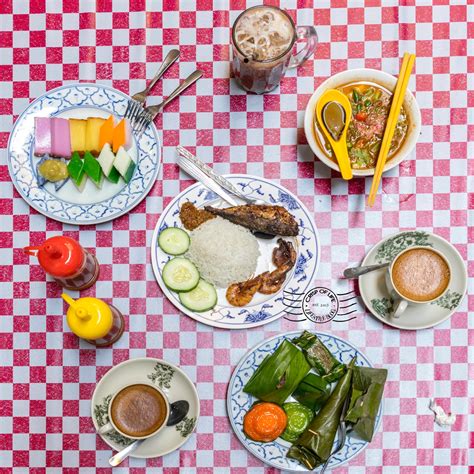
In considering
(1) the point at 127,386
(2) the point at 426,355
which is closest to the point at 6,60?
(1) the point at 127,386

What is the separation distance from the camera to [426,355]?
242cm

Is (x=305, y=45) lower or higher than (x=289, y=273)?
higher

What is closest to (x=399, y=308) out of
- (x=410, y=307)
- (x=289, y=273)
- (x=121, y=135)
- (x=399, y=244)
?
(x=410, y=307)

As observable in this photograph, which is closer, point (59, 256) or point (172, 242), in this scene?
point (59, 256)

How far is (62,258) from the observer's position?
221cm

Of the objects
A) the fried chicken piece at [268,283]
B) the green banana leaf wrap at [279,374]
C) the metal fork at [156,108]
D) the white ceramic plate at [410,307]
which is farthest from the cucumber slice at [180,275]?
the white ceramic plate at [410,307]

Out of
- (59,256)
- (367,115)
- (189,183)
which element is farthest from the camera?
(189,183)

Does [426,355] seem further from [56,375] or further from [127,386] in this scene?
[56,375]

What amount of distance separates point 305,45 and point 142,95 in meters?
0.57

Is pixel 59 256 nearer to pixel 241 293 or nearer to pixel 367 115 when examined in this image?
pixel 241 293

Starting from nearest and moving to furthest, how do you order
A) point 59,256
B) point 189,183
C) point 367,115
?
point 59,256 → point 367,115 → point 189,183

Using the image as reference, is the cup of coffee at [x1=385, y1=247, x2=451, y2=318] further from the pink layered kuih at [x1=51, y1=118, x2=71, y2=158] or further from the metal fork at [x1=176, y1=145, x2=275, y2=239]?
the pink layered kuih at [x1=51, y1=118, x2=71, y2=158]

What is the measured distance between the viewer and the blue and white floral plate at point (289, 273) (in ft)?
7.77

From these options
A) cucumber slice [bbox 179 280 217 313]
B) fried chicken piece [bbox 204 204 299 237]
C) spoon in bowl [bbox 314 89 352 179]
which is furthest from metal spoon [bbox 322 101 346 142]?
cucumber slice [bbox 179 280 217 313]
